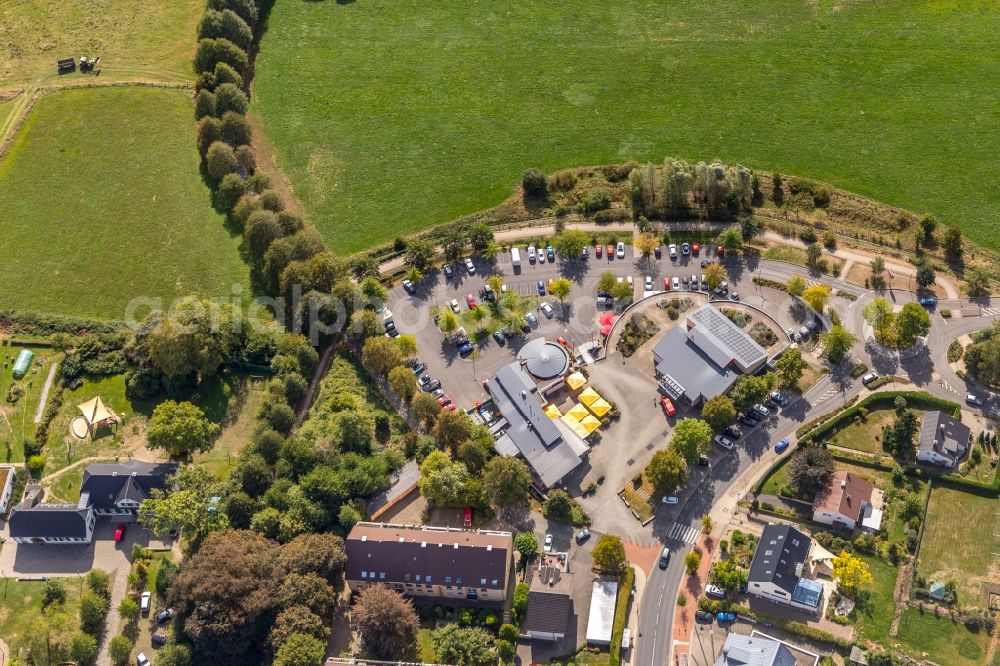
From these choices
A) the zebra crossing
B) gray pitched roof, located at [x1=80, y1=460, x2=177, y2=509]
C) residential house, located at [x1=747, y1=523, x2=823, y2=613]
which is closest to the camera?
residential house, located at [x1=747, y1=523, x2=823, y2=613]

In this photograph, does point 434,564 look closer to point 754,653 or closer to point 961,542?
point 754,653

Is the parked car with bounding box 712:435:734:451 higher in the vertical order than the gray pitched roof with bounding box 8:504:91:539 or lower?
higher

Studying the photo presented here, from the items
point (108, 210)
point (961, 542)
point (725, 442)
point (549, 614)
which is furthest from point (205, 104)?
point (961, 542)

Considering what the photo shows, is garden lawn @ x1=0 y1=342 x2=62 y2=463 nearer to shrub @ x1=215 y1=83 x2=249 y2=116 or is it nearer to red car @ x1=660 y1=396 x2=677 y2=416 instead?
shrub @ x1=215 y1=83 x2=249 y2=116

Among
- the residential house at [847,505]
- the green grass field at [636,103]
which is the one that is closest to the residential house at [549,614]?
the residential house at [847,505]

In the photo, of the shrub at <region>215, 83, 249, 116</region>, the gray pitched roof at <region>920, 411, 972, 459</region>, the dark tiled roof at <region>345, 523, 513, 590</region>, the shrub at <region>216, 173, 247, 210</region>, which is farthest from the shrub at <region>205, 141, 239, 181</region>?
the gray pitched roof at <region>920, 411, 972, 459</region>

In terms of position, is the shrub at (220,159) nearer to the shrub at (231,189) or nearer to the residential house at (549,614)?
the shrub at (231,189)
